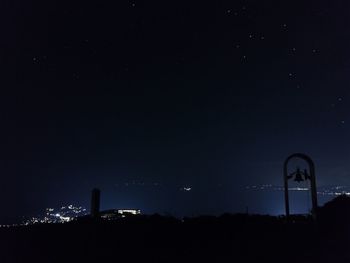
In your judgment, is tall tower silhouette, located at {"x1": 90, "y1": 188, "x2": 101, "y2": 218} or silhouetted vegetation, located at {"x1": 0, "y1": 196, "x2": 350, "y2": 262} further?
tall tower silhouette, located at {"x1": 90, "y1": 188, "x2": 101, "y2": 218}

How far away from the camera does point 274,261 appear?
11.0 m

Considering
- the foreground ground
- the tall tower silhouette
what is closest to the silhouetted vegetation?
the foreground ground

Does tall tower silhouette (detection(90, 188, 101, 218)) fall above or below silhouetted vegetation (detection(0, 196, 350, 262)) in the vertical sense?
above

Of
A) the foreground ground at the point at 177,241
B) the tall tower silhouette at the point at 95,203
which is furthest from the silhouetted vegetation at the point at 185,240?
the tall tower silhouette at the point at 95,203

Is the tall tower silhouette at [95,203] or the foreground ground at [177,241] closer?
the foreground ground at [177,241]

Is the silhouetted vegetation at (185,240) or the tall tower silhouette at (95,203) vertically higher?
the tall tower silhouette at (95,203)

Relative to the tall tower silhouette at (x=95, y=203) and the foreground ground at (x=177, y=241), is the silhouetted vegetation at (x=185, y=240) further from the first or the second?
the tall tower silhouette at (x=95, y=203)

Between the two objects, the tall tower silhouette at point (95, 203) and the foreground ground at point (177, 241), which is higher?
the tall tower silhouette at point (95, 203)

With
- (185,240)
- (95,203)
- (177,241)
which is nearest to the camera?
(177,241)

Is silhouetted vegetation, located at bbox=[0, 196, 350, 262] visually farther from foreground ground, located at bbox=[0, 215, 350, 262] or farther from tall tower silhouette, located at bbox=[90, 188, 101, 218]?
tall tower silhouette, located at bbox=[90, 188, 101, 218]

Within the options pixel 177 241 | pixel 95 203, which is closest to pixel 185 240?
pixel 177 241

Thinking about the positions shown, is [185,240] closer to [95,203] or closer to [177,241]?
[177,241]

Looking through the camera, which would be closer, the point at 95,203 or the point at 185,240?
the point at 185,240

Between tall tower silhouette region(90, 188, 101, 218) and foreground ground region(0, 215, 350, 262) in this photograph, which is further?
tall tower silhouette region(90, 188, 101, 218)
